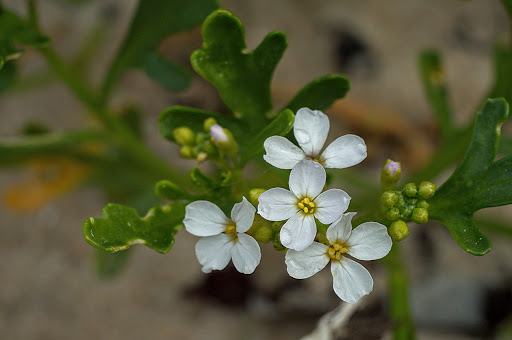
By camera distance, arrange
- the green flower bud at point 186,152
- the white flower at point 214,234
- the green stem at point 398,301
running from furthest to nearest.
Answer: the green stem at point 398,301, the green flower bud at point 186,152, the white flower at point 214,234

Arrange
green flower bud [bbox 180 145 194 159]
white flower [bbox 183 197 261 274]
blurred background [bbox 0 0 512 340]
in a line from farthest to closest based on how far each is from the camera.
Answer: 1. blurred background [bbox 0 0 512 340]
2. green flower bud [bbox 180 145 194 159]
3. white flower [bbox 183 197 261 274]

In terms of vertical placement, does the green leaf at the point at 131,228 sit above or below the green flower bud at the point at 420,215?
below

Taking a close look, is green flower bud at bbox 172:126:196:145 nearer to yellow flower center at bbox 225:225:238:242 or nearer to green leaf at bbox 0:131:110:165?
yellow flower center at bbox 225:225:238:242

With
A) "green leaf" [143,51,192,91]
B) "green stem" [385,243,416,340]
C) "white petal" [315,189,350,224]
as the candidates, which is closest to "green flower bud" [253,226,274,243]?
"white petal" [315,189,350,224]

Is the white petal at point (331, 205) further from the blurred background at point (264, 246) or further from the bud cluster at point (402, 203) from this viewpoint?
the blurred background at point (264, 246)

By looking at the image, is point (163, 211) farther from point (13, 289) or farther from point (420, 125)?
point (420, 125)

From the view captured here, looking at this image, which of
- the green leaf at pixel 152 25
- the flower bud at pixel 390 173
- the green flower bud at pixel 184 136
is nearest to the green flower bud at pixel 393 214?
the flower bud at pixel 390 173

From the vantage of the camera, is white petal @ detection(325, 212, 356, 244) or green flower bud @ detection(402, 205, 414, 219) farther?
green flower bud @ detection(402, 205, 414, 219)

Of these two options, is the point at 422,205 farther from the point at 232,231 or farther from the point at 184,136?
the point at 184,136
